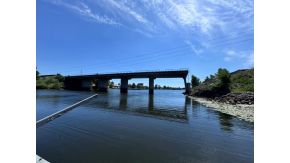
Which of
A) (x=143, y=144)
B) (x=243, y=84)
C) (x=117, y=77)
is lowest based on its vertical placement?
(x=143, y=144)

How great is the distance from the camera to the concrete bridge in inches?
2928

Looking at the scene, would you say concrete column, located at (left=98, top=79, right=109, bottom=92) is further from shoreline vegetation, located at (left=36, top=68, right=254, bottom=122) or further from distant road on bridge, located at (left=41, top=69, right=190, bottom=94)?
shoreline vegetation, located at (left=36, top=68, right=254, bottom=122)

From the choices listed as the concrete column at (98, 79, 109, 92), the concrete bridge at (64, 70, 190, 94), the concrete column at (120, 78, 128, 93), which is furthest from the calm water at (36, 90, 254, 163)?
the concrete column at (98, 79, 109, 92)

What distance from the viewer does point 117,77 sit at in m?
90.7

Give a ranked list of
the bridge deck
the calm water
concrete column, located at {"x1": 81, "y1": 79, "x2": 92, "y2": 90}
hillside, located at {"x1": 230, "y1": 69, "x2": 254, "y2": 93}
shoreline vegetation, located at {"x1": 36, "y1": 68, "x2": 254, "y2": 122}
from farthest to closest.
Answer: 1. concrete column, located at {"x1": 81, "y1": 79, "x2": 92, "y2": 90}
2. the bridge deck
3. hillside, located at {"x1": 230, "y1": 69, "x2": 254, "y2": 93}
4. shoreline vegetation, located at {"x1": 36, "y1": 68, "x2": 254, "y2": 122}
5. the calm water

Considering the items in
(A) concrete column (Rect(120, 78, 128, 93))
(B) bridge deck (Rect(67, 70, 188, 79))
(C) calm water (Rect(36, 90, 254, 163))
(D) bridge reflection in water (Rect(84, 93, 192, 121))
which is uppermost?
(B) bridge deck (Rect(67, 70, 188, 79))

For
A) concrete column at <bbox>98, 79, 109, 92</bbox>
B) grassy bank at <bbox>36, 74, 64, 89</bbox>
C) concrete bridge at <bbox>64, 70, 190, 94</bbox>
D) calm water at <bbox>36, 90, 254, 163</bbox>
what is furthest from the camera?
grassy bank at <bbox>36, 74, 64, 89</bbox>

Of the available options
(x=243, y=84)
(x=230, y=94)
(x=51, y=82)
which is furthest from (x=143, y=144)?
(x=51, y=82)

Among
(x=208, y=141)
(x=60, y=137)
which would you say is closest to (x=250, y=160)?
(x=208, y=141)

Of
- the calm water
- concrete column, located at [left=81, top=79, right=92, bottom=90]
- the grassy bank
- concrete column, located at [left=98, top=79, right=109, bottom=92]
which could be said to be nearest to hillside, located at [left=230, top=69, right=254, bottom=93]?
the calm water

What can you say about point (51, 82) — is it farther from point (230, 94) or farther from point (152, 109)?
point (230, 94)

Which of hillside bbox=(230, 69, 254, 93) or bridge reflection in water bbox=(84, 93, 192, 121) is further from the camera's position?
hillside bbox=(230, 69, 254, 93)

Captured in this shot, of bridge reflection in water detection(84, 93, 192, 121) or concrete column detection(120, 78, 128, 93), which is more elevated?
concrete column detection(120, 78, 128, 93)

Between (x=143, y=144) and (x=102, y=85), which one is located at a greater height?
(x=102, y=85)
